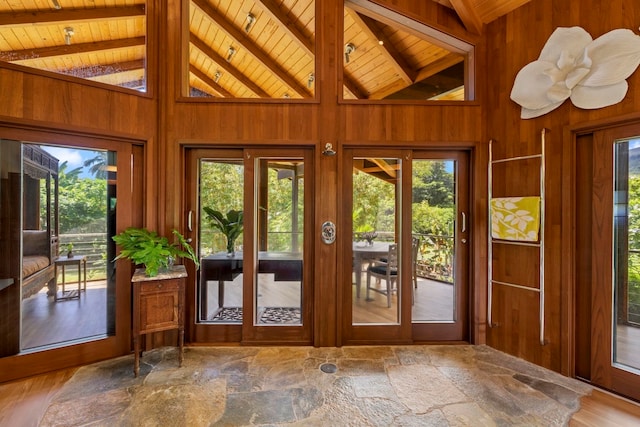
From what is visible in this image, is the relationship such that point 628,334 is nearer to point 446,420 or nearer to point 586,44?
point 446,420

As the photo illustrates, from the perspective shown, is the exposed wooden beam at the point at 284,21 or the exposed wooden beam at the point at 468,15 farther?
the exposed wooden beam at the point at 284,21

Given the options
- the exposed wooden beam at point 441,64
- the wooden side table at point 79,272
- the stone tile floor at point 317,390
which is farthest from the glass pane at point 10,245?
the exposed wooden beam at point 441,64

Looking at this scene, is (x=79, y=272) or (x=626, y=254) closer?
(x=626, y=254)

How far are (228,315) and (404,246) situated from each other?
208cm

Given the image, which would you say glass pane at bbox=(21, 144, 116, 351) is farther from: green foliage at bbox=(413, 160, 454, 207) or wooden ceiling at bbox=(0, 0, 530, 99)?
green foliage at bbox=(413, 160, 454, 207)

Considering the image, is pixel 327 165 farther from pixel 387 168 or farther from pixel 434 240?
pixel 434 240

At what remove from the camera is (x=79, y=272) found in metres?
2.76

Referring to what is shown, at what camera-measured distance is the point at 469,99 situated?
3.13m

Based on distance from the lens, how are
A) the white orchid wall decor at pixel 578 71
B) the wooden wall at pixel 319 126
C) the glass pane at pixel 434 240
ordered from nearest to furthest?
1. the white orchid wall decor at pixel 578 71
2. the wooden wall at pixel 319 126
3. the glass pane at pixel 434 240

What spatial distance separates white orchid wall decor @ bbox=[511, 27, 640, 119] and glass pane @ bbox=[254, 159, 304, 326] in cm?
233

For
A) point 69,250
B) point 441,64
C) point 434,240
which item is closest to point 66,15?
point 69,250

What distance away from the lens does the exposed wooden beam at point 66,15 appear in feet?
8.12

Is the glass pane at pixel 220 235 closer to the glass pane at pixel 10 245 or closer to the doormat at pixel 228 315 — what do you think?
the doormat at pixel 228 315

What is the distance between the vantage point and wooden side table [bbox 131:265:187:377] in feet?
8.03
